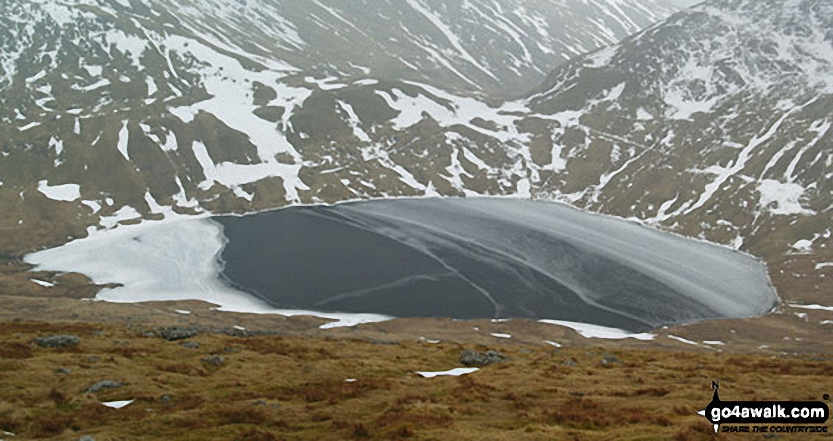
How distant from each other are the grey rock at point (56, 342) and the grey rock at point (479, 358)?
34225mm

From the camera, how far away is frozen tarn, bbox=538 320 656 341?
141875 millimetres

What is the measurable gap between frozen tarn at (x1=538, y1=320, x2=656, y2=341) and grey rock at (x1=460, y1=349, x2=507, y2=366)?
90.6 metres

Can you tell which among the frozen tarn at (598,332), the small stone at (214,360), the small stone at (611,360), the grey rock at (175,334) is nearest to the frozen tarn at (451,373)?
the small stone at (611,360)

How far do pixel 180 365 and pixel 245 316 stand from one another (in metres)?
104

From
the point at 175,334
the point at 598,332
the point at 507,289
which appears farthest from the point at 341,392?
the point at 507,289

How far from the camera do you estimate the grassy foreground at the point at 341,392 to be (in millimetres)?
28516

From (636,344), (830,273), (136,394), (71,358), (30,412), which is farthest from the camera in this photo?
(830,273)

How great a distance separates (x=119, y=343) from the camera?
5284 cm

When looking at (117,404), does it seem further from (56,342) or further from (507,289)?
(507,289)

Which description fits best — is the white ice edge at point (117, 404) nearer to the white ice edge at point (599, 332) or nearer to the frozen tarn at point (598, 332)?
the frozen tarn at point (598, 332)

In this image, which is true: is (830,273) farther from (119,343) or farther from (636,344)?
(119,343)

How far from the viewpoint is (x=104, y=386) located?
37.2 m

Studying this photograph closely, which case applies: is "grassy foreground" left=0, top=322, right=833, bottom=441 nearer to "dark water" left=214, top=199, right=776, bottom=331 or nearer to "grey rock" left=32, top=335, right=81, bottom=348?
"grey rock" left=32, top=335, right=81, bottom=348

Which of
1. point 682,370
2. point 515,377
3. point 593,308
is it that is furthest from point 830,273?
point 515,377
